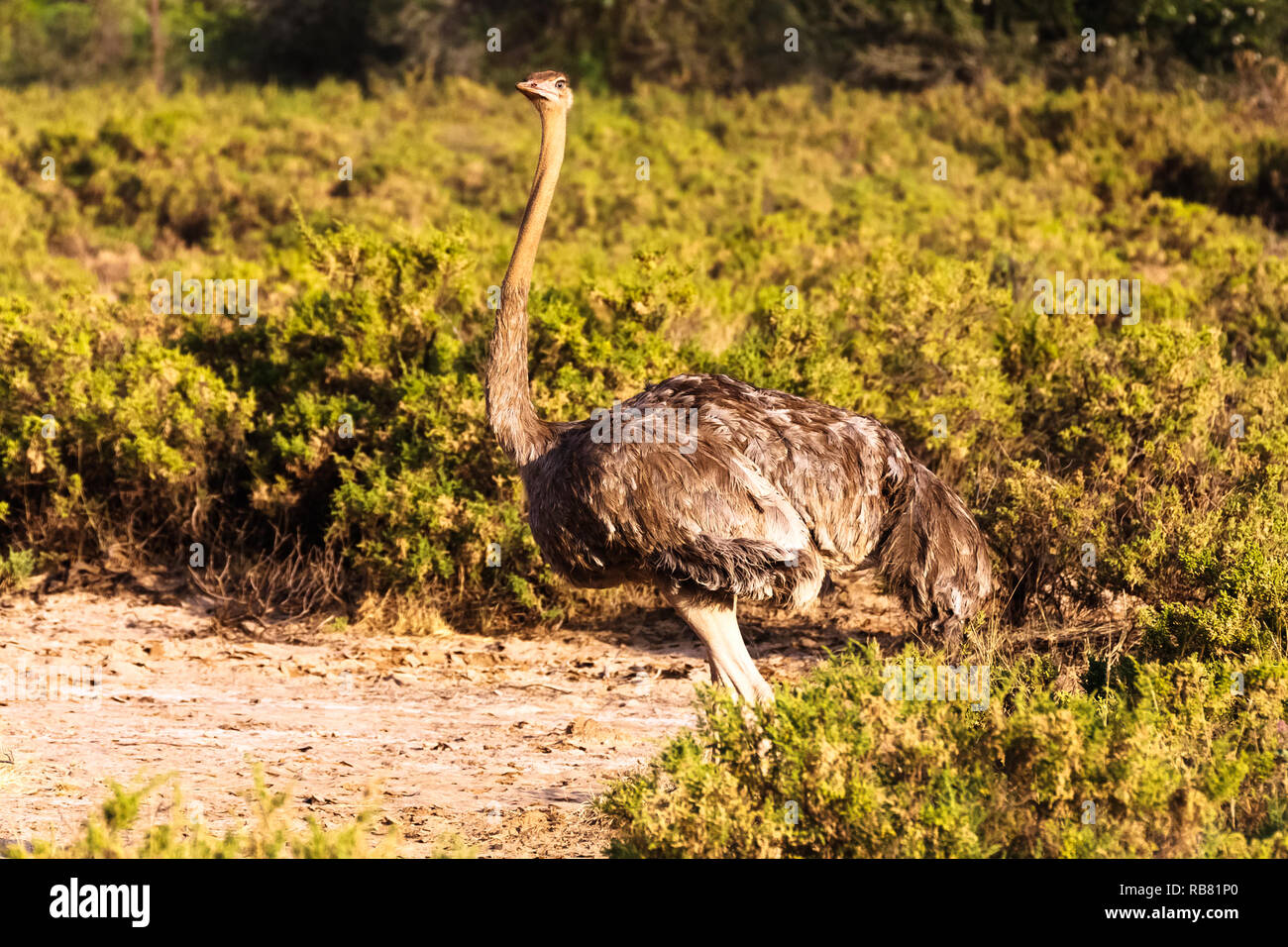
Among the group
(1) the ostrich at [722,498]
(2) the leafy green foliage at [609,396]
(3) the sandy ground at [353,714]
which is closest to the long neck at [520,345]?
(1) the ostrich at [722,498]

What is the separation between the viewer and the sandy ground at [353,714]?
206 inches

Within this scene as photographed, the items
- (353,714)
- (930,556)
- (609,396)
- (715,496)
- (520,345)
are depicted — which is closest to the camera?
(715,496)

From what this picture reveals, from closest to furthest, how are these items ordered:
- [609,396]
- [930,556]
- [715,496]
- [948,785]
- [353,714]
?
[948,785]
[715,496]
[930,556]
[353,714]
[609,396]

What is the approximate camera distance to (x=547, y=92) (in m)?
5.80

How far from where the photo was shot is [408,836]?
4.98 m

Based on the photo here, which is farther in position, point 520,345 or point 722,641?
point 520,345

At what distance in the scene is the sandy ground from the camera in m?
5.22

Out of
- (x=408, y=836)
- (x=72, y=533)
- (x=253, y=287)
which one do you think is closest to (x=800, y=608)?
(x=408, y=836)

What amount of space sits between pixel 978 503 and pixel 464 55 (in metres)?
19.6

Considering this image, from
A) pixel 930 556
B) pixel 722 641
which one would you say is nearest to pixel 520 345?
pixel 722 641

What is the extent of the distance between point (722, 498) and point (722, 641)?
503 millimetres

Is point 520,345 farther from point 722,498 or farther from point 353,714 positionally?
point 353,714

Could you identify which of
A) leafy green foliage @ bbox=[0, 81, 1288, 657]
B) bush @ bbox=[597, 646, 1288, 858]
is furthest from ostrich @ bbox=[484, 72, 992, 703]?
leafy green foliage @ bbox=[0, 81, 1288, 657]

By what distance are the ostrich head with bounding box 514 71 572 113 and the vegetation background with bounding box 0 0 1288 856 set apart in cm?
209
